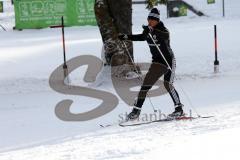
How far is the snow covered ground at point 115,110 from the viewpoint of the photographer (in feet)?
22.5

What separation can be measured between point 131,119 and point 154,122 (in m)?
0.43

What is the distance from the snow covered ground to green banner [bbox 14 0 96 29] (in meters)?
5.20

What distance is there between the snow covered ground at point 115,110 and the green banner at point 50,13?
5.20 meters

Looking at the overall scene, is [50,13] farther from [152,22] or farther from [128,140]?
[128,140]

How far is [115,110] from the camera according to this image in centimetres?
1030

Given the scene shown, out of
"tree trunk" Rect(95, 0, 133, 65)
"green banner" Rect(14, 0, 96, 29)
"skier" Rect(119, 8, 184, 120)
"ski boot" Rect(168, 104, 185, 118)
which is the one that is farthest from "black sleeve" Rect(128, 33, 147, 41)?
"green banner" Rect(14, 0, 96, 29)

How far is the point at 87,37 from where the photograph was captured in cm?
2322

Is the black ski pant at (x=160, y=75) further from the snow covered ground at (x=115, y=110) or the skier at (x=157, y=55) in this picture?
the snow covered ground at (x=115, y=110)

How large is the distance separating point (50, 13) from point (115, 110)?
721 inches

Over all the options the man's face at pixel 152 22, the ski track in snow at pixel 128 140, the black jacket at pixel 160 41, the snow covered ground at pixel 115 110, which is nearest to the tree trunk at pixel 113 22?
the snow covered ground at pixel 115 110

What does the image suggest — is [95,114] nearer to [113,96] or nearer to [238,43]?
[113,96]

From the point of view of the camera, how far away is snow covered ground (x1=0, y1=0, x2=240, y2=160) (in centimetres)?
686

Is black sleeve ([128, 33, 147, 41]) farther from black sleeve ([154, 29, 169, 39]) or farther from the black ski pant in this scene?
the black ski pant

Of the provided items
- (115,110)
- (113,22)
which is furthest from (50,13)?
(115,110)
